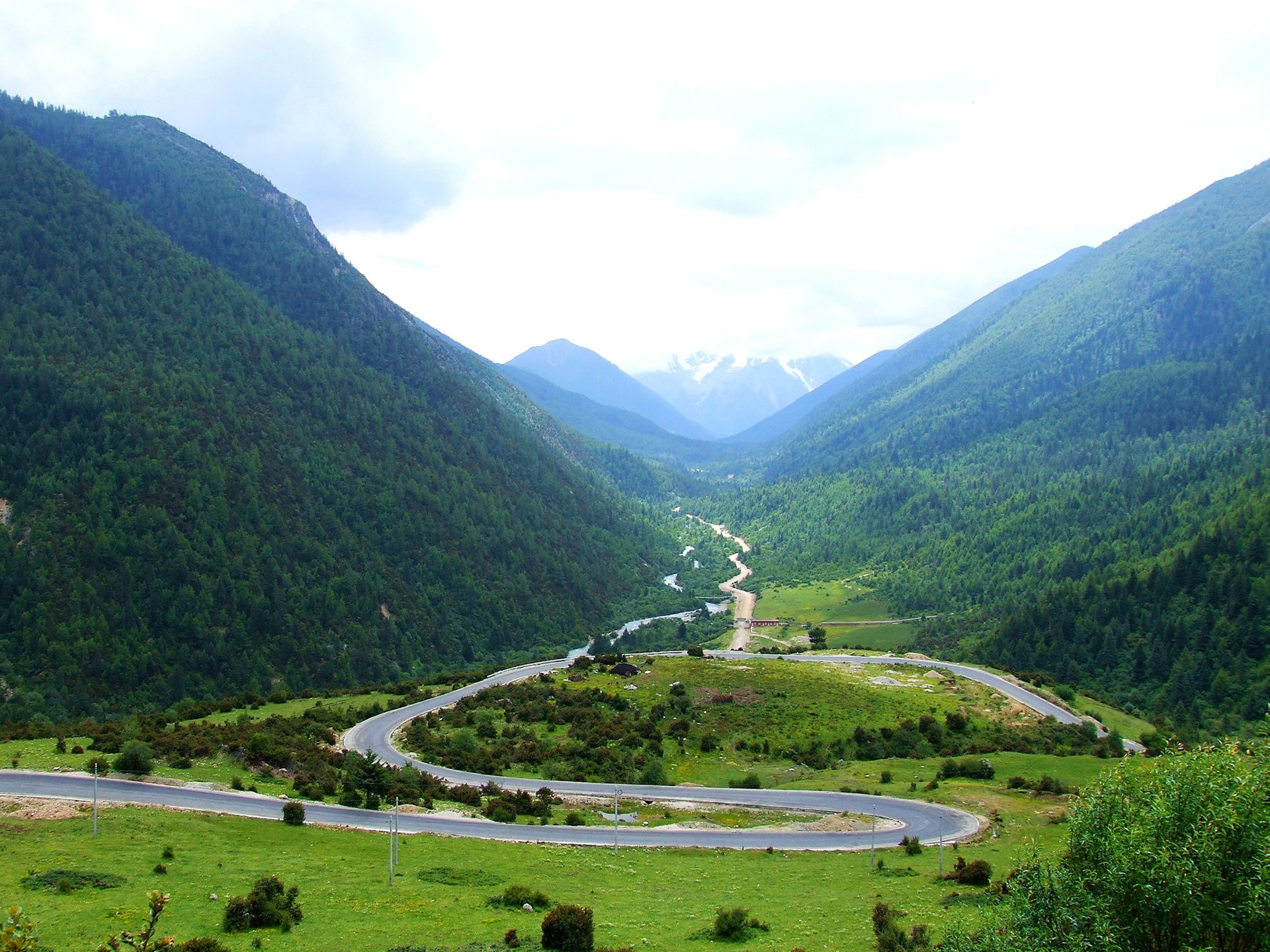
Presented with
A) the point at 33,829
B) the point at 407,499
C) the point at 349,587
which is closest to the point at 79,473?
the point at 349,587

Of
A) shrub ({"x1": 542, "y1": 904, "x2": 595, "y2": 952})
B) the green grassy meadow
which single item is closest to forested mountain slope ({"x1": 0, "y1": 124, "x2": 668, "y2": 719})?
the green grassy meadow

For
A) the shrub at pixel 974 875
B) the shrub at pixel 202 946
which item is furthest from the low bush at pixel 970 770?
the shrub at pixel 202 946

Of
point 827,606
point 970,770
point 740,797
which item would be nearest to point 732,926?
point 740,797

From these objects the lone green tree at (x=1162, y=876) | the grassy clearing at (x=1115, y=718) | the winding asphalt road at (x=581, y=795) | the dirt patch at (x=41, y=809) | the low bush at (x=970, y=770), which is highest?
the lone green tree at (x=1162, y=876)

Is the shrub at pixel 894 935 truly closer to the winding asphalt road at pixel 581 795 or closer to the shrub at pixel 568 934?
the shrub at pixel 568 934

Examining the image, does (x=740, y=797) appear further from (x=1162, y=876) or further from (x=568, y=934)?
(x=1162, y=876)

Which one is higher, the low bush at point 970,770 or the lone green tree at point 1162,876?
the lone green tree at point 1162,876

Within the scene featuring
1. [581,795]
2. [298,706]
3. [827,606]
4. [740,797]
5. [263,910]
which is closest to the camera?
[263,910]
